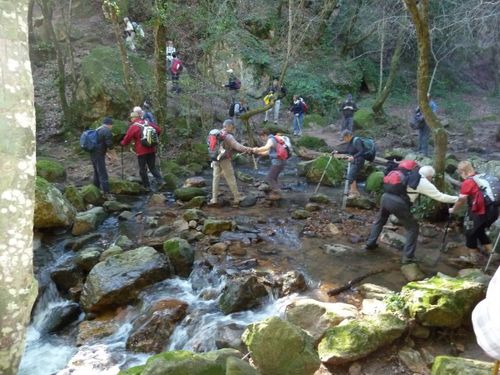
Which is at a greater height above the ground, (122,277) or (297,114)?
(297,114)

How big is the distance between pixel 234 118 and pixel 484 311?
15081 mm

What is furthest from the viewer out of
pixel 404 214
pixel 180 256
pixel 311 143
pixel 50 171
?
pixel 311 143

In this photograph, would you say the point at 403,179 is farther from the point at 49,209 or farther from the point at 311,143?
the point at 311,143

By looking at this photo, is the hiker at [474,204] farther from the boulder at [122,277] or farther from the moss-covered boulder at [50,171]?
the moss-covered boulder at [50,171]

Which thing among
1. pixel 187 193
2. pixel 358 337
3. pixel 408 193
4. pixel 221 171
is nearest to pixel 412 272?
pixel 408 193

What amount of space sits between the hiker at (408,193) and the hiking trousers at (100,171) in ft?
23.4

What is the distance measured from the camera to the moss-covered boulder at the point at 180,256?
759cm

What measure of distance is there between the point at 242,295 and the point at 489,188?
176 inches

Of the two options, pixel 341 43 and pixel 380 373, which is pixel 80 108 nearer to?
pixel 380 373

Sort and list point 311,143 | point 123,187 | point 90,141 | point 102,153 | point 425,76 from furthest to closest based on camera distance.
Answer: point 311,143
point 123,187
point 102,153
point 90,141
point 425,76

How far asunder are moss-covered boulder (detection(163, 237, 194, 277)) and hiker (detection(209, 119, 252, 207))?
2998mm

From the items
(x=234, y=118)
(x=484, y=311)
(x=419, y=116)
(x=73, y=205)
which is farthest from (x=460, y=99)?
(x=484, y=311)

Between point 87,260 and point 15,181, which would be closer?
point 15,181

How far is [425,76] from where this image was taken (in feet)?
28.8
